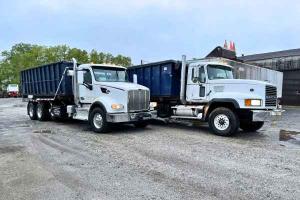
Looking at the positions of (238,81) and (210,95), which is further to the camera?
(210,95)

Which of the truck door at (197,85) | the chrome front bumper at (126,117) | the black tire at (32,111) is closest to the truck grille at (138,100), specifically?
the chrome front bumper at (126,117)

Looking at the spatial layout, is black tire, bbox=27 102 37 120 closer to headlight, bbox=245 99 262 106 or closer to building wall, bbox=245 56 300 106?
headlight, bbox=245 99 262 106

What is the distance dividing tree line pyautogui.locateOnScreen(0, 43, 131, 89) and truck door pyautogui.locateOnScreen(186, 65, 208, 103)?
48.9m

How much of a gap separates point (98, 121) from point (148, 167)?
5029 millimetres

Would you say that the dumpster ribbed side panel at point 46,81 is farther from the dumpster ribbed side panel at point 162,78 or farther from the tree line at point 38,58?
the tree line at point 38,58

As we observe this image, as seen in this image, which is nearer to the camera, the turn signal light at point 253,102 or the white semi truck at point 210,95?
the turn signal light at point 253,102

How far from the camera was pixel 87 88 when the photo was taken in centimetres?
1174

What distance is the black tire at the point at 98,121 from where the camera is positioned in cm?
1066

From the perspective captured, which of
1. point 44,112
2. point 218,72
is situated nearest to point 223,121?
point 218,72

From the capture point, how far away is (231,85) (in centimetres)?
1044

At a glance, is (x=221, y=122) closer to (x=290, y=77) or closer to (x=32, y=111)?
(x=32, y=111)

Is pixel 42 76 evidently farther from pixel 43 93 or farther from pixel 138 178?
pixel 138 178

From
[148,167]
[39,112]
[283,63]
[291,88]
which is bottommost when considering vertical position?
[148,167]

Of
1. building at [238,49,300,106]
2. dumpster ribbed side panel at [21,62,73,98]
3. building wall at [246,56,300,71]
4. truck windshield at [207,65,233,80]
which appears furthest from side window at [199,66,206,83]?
building wall at [246,56,300,71]
